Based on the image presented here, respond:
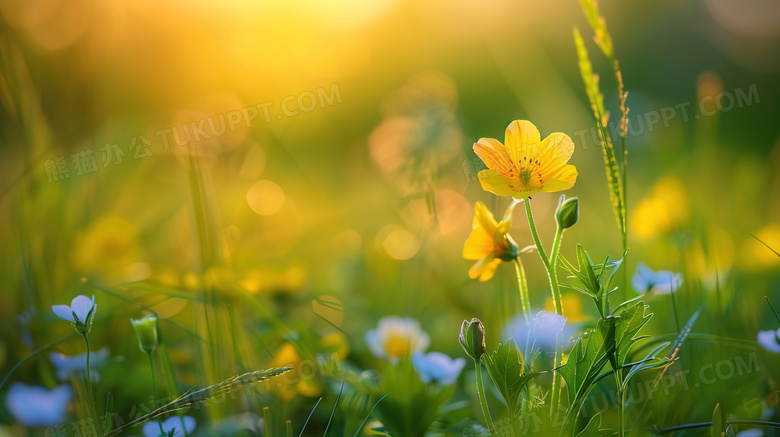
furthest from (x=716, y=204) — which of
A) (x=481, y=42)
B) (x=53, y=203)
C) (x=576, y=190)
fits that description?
(x=481, y=42)

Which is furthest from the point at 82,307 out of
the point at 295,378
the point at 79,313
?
the point at 295,378

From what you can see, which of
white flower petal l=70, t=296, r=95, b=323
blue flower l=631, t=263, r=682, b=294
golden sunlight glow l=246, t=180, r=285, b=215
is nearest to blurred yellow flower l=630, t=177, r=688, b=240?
blue flower l=631, t=263, r=682, b=294

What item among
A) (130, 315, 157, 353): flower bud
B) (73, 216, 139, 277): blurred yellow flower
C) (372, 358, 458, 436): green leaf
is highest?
(73, 216, 139, 277): blurred yellow flower

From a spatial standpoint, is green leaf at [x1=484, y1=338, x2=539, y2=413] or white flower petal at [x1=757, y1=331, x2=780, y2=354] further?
white flower petal at [x1=757, y1=331, x2=780, y2=354]

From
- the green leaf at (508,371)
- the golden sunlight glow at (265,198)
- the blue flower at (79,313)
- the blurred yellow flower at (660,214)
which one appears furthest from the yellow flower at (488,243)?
the golden sunlight glow at (265,198)

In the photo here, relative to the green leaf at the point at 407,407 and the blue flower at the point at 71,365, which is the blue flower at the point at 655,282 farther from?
the blue flower at the point at 71,365

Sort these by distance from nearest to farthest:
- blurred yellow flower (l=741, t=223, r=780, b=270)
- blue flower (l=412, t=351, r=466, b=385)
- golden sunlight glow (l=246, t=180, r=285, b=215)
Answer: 1. blue flower (l=412, t=351, r=466, b=385)
2. blurred yellow flower (l=741, t=223, r=780, b=270)
3. golden sunlight glow (l=246, t=180, r=285, b=215)

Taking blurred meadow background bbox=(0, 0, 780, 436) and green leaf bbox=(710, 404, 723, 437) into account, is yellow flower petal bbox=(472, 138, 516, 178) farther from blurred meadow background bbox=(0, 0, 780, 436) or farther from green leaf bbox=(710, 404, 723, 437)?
green leaf bbox=(710, 404, 723, 437)

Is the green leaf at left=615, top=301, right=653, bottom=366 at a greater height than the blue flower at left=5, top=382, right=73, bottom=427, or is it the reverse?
the blue flower at left=5, top=382, right=73, bottom=427
